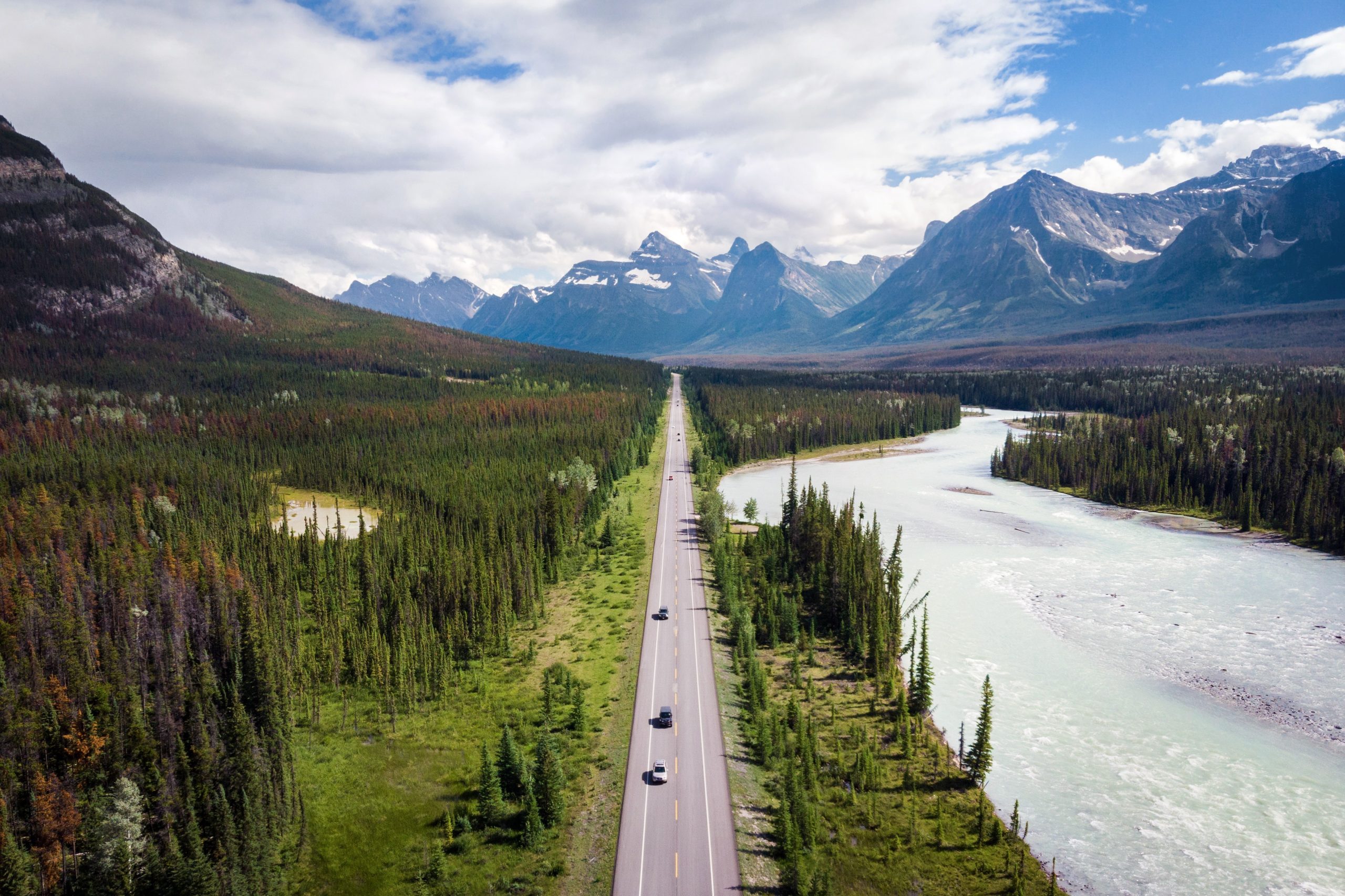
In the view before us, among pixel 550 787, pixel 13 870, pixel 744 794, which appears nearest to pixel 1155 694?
pixel 744 794

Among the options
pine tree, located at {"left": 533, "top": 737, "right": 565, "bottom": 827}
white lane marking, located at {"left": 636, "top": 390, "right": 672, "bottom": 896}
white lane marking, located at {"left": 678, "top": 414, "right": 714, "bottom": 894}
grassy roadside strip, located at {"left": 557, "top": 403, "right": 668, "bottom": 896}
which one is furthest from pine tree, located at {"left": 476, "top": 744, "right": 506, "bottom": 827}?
white lane marking, located at {"left": 678, "top": 414, "right": 714, "bottom": 894}

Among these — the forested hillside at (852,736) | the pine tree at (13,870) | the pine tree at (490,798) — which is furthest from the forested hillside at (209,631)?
the forested hillside at (852,736)

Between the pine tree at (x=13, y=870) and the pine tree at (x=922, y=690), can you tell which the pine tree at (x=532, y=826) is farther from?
the pine tree at (x=922, y=690)

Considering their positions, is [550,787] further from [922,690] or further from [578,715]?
[922,690]

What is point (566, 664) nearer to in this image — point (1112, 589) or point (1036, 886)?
point (1036, 886)

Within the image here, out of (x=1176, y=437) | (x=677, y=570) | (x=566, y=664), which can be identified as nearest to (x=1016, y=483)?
(x=1176, y=437)

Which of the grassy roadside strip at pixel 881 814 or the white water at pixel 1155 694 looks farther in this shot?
the white water at pixel 1155 694

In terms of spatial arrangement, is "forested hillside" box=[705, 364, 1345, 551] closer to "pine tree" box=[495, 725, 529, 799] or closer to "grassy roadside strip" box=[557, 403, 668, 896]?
"grassy roadside strip" box=[557, 403, 668, 896]
